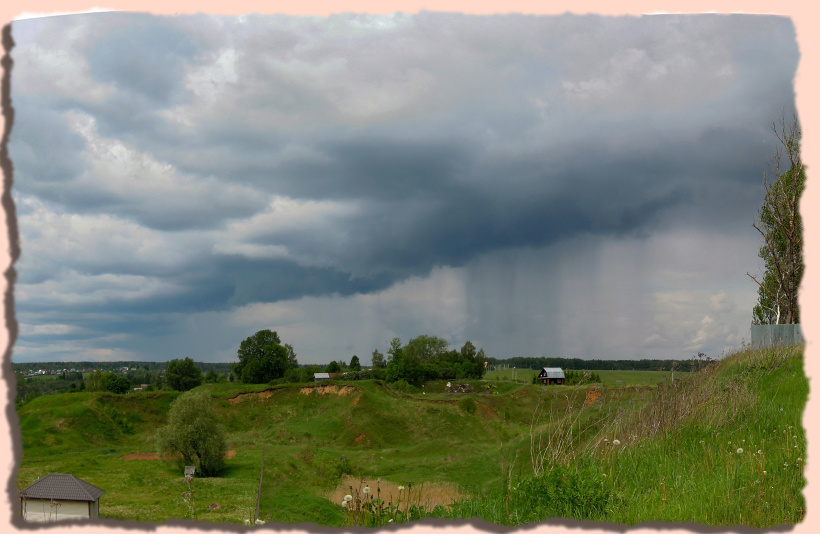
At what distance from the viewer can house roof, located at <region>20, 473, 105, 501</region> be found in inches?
275

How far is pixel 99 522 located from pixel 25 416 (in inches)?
2232

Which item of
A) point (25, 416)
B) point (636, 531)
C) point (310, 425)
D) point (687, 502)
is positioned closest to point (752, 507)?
point (687, 502)

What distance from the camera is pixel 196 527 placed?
359 centimetres

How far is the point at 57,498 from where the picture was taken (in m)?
7.46

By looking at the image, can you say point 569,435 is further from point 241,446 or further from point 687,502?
point 241,446

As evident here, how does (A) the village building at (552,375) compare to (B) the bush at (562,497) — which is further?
(A) the village building at (552,375)

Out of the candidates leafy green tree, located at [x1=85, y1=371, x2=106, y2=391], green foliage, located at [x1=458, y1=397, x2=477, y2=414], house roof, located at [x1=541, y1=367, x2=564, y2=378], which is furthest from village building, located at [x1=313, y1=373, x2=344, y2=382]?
green foliage, located at [x1=458, y1=397, x2=477, y2=414]

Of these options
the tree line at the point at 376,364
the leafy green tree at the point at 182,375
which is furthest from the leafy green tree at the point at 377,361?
the leafy green tree at the point at 182,375

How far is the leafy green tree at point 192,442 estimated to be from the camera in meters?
36.0

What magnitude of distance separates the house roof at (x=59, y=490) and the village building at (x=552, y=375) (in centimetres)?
8500

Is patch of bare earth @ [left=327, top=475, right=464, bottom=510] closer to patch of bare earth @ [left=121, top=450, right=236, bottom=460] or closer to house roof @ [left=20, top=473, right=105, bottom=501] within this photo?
house roof @ [left=20, top=473, right=105, bottom=501]

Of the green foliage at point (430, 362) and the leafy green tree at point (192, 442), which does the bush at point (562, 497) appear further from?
the green foliage at point (430, 362)

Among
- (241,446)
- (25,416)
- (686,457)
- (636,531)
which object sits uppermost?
(636,531)

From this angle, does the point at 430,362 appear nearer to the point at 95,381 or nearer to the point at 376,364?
the point at 376,364
